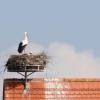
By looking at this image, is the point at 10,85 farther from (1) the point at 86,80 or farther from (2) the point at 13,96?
(1) the point at 86,80

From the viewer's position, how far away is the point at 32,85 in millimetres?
29750

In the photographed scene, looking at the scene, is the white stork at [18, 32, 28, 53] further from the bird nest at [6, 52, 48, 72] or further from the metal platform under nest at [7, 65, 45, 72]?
the metal platform under nest at [7, 65, 45, 72]

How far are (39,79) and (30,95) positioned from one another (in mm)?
664

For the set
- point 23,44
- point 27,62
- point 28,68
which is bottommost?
point 28,68

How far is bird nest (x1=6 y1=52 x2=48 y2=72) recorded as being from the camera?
28.7 m

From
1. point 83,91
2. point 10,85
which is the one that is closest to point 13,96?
point 10,85

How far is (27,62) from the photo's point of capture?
2869 centimetres

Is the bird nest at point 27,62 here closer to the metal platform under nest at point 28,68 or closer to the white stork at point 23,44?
the metal platform under nest at point 28,68

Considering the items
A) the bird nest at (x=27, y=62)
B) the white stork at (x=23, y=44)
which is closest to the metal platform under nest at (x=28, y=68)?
the bird nest at (x=27, y=62)

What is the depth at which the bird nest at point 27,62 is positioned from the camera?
2870cm

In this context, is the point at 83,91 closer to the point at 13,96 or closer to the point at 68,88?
the point at 68,88

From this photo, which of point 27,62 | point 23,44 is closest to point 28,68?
point 27,62

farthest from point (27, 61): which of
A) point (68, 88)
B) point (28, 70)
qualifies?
point (68, 88)

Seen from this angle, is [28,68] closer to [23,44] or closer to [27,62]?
[27,62]
